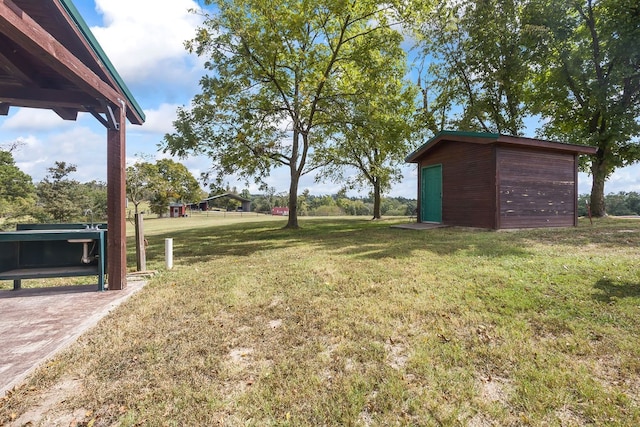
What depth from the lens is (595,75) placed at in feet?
50.4

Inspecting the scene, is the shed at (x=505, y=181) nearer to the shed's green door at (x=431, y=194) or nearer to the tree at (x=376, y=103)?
the shed's green door at (x=431, y=194)

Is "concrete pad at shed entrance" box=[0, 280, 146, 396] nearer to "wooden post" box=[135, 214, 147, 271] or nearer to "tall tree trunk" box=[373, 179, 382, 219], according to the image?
"wooden post" box=[135, 214, 147, 271]

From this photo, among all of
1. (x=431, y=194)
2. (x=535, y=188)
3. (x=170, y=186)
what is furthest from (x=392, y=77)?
(x=170, y=186)

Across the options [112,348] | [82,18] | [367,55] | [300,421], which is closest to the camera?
[300,421]

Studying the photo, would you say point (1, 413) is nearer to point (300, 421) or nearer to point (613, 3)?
point (300, 421)

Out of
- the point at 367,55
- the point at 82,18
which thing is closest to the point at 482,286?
the point at 82,18

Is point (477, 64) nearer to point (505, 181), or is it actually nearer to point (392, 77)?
point (392, 77)

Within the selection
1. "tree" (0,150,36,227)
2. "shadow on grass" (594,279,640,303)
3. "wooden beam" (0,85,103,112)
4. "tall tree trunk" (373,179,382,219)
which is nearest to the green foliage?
"tree" (0,150,36,227)

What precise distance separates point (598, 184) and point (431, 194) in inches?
405

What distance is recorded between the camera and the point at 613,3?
14086mm

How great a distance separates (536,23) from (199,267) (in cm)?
2010

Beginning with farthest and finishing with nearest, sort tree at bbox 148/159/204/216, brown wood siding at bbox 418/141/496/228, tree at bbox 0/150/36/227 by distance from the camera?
1. tree at bbox 148/159/204/216
2. tree at bbox 0/150/36/227
3. brown wood siding at bbox 418/141/496/228

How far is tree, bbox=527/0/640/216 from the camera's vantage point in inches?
556

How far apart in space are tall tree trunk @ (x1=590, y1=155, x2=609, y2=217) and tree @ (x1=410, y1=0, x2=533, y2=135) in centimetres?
419
